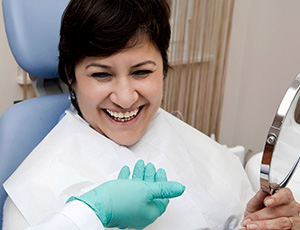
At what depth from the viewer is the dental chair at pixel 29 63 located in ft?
3.70

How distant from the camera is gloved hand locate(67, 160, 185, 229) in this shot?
0.83m

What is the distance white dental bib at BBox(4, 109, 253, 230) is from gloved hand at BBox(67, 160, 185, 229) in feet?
0.42

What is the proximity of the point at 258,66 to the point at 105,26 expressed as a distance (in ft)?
6.13

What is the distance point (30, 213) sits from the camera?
93 centimetres

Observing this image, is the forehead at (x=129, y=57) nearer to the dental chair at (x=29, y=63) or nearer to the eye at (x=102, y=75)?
the eye at (x=102, y=75)

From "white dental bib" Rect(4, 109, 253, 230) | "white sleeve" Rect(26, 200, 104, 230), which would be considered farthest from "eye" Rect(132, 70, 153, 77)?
"white sleeve" Rect(26, 200, 104, 230)

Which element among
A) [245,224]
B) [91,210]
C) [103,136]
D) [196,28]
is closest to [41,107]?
[103,136]

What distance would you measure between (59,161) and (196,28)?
1537mm

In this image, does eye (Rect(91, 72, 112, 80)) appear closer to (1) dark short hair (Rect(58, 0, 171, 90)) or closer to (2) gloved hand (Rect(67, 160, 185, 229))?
(1) dark short hair (Rect(58, 0, 171, 90))

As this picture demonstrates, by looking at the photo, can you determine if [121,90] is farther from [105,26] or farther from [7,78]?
[7,78]

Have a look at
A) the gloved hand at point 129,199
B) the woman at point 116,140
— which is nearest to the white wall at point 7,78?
the woman at point 116,140

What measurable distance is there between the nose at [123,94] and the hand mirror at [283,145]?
41 centimetres

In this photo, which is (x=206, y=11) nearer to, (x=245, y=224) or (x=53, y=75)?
(x=53, y=75)

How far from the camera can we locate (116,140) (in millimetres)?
1143
